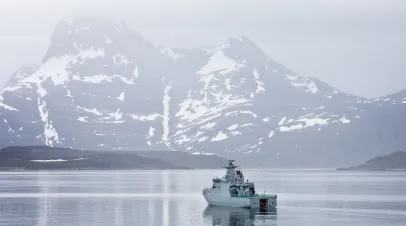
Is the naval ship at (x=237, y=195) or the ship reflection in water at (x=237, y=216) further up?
the naval ship at (x=237, y=195)

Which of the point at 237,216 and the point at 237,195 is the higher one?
the point at 237,195

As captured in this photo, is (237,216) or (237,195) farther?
(237,195)

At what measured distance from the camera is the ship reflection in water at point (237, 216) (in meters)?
150

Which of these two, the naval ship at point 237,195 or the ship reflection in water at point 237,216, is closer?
the ship reflection in water at point 237,216

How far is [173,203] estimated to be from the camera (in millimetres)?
198625

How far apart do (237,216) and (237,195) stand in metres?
17.8

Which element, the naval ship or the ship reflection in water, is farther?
the naval ship

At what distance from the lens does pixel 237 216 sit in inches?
6309

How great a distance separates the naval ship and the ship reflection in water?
1.52 m

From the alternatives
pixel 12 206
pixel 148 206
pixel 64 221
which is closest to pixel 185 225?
pixel 64 221

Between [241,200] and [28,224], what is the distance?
45.8m

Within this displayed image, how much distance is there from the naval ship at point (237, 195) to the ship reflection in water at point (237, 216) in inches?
60.0

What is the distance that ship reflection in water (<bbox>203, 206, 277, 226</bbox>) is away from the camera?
491 feet

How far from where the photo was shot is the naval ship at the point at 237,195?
175 meters
